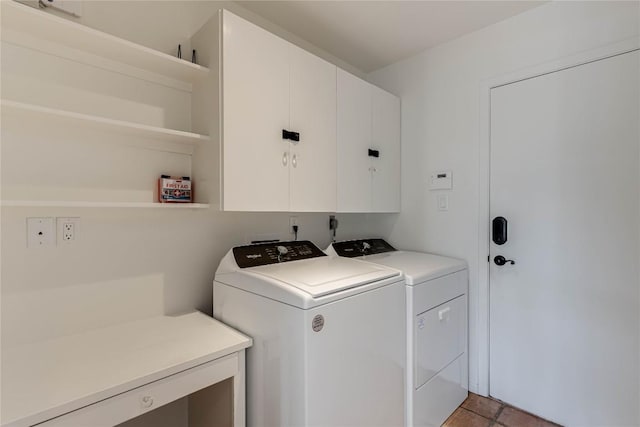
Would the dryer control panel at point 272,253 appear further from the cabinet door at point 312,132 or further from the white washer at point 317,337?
the cabinet door at point 312,132

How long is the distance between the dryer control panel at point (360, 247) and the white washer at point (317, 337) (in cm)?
44

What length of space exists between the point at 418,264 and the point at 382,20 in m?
1.59

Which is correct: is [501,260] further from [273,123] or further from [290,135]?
[273,123]

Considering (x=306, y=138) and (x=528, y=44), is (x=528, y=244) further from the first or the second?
(x=306, y=138)

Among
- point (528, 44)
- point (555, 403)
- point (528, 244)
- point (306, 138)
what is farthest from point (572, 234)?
point (306, 138)

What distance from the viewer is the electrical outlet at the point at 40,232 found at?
122cm

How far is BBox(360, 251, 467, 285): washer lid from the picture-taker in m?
1.68

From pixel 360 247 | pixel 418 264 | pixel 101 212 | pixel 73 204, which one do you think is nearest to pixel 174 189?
pixel 101 212

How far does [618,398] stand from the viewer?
1623 millimetres

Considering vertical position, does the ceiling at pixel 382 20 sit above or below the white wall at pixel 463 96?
above

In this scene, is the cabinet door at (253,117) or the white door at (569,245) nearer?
the cabinet door at (253,117)

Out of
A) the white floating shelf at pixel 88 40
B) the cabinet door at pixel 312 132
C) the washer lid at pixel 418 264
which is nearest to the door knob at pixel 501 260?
the washer lid at pixel 418 264

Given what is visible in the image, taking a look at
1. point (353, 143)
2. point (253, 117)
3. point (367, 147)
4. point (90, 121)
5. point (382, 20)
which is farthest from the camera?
point (367, 147)

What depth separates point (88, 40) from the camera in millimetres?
1242
